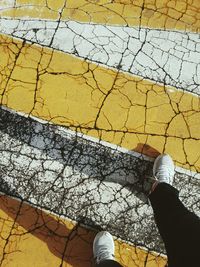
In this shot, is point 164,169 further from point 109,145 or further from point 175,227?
point 175,227

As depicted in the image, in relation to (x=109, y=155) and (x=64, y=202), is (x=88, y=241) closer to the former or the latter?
(x=64, y=202)

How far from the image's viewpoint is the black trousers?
2639 millimetres

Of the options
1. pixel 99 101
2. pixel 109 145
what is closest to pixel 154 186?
pixel 109 145

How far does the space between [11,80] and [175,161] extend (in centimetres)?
124

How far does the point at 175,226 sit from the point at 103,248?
540 mm

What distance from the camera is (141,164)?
3498 mm

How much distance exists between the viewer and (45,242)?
3322 mm

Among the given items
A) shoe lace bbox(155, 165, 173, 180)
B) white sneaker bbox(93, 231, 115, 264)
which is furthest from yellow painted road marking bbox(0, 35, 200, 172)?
white sneaker bbox(93, 231, 115, 264)

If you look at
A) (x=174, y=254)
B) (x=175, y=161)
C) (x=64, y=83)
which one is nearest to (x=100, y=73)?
(x=64, y=83)

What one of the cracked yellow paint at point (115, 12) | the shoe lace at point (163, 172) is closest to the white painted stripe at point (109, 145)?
the shoe lace at point (163, 172)

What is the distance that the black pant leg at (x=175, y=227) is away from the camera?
2.64 m

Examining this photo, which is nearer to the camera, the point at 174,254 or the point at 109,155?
the point at 174,254

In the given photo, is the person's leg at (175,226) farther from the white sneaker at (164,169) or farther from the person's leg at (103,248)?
the person's leg at (103,248)

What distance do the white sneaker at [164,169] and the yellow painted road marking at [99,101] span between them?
11 cm
